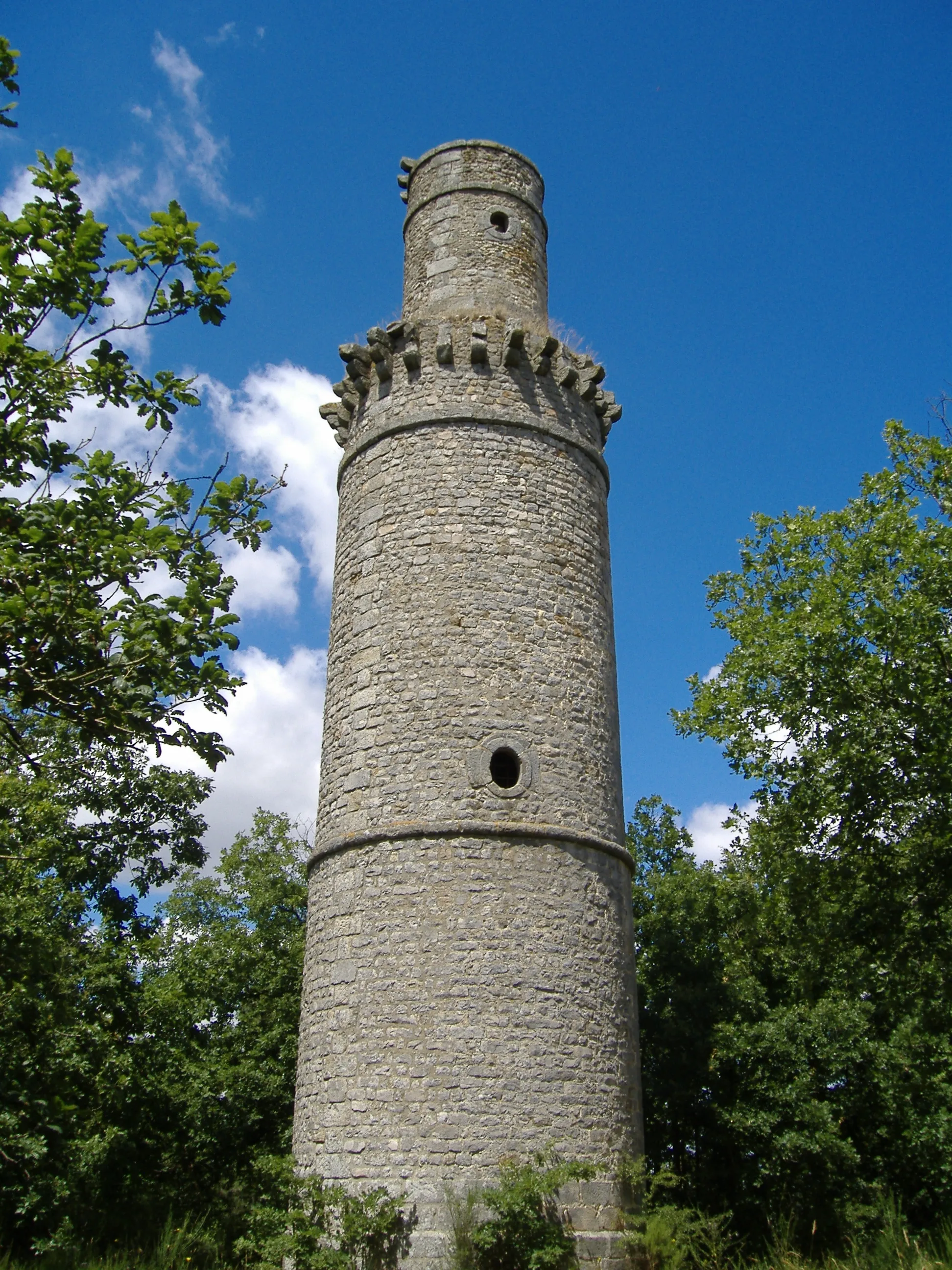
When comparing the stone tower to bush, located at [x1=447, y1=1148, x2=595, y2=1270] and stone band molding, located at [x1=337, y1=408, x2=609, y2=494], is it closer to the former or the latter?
stone band molding, located at [x1=337, y1=408, x2=609, y2=494]

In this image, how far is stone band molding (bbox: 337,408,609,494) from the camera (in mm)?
11133

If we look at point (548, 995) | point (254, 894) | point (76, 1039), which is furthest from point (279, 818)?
point (548, 995)

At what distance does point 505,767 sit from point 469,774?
449mm

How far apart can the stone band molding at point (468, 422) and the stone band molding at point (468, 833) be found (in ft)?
14.6

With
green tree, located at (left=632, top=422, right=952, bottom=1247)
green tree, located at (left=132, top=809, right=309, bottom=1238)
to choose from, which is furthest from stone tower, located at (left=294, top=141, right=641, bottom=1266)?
green tree, located at (left=132, top=809, right=309, bottom=1238)

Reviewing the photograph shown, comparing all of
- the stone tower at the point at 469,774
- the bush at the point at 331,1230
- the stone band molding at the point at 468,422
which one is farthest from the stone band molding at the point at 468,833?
the stone band molding at the point at 468,422

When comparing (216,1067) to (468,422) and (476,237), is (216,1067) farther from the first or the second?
(476,237)

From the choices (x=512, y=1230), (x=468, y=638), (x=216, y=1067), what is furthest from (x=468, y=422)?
(x=216, y=1067)

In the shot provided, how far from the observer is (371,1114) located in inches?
334

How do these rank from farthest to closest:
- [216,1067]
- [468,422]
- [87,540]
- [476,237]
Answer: [216,1067] → [476,237] → [468,422] → [87,540]

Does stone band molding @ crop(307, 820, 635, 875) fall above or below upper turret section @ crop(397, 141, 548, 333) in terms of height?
below

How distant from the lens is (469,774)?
375 inches

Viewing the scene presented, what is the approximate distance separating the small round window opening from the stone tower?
29 mm

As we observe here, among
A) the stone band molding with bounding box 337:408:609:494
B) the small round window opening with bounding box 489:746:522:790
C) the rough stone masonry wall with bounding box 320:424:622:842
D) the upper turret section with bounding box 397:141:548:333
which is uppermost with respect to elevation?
the upper turret section with bounding box 397:141:548:333
